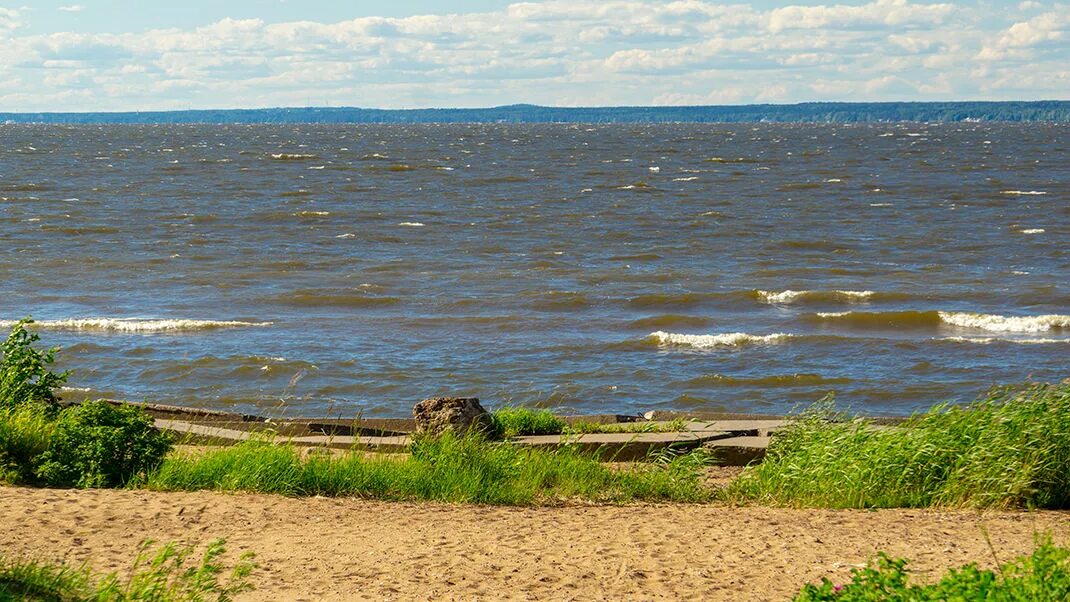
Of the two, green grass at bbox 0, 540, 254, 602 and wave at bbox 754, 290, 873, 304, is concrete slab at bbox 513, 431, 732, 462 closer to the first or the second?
green grass at bbox 0, 540, 254, 602

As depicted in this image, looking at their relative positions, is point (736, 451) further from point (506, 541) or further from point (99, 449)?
point (99, 449)

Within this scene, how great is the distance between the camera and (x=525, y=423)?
11.4 meters

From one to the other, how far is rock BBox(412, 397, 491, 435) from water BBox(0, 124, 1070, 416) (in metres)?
4.92

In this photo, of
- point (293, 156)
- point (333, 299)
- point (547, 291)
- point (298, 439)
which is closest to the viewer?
point (298, 439)

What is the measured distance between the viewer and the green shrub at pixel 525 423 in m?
11.2

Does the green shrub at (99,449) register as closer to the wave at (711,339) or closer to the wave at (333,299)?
the wave at (711,339)

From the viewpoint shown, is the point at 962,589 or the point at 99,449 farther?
the point at 99,449

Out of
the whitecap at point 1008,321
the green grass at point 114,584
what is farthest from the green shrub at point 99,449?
the whitecap at point 1008,321

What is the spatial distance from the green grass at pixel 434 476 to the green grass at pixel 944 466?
0.68 m

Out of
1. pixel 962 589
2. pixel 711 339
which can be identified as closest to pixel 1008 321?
pixel 711 339

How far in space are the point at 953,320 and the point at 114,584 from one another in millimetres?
18755

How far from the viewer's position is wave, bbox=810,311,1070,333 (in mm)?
21266

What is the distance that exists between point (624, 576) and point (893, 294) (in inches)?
752

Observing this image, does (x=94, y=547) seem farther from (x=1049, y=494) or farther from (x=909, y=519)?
(x=1049, y=494)
